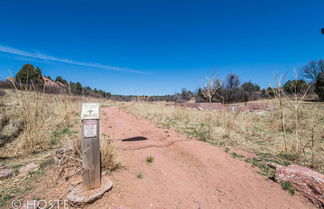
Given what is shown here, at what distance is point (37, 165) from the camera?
248 centimetres

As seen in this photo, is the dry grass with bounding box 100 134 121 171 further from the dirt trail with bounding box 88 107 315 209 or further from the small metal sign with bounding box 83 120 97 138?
the small metal sign with bounding box 83 120 97 138

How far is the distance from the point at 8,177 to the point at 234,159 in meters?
4.18

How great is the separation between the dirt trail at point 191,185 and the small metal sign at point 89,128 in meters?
0.79

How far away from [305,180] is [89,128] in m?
3.13

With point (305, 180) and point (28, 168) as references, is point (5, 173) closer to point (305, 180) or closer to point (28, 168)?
point (28, 168)

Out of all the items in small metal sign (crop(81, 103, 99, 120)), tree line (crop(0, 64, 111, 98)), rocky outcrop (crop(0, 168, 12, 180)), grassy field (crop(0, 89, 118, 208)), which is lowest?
rocky outcrop (crop(0, 168, 12, 180))

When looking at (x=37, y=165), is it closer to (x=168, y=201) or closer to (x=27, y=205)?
(x=27, y=205)

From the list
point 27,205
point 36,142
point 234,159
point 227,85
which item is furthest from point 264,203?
point 227,85

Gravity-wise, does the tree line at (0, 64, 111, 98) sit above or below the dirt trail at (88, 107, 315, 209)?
above

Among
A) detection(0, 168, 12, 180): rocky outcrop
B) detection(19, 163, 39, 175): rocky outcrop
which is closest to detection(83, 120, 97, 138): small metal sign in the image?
detection(19, 163, 39, 175): rocky outcrop

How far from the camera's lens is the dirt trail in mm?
1775

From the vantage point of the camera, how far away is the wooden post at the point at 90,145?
1624mm

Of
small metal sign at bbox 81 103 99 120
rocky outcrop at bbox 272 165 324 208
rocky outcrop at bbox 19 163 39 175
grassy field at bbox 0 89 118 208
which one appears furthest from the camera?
rocky outcrop at bbox 19 163 39 175

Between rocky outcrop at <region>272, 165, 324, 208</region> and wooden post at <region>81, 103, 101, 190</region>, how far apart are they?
2.83 meters
